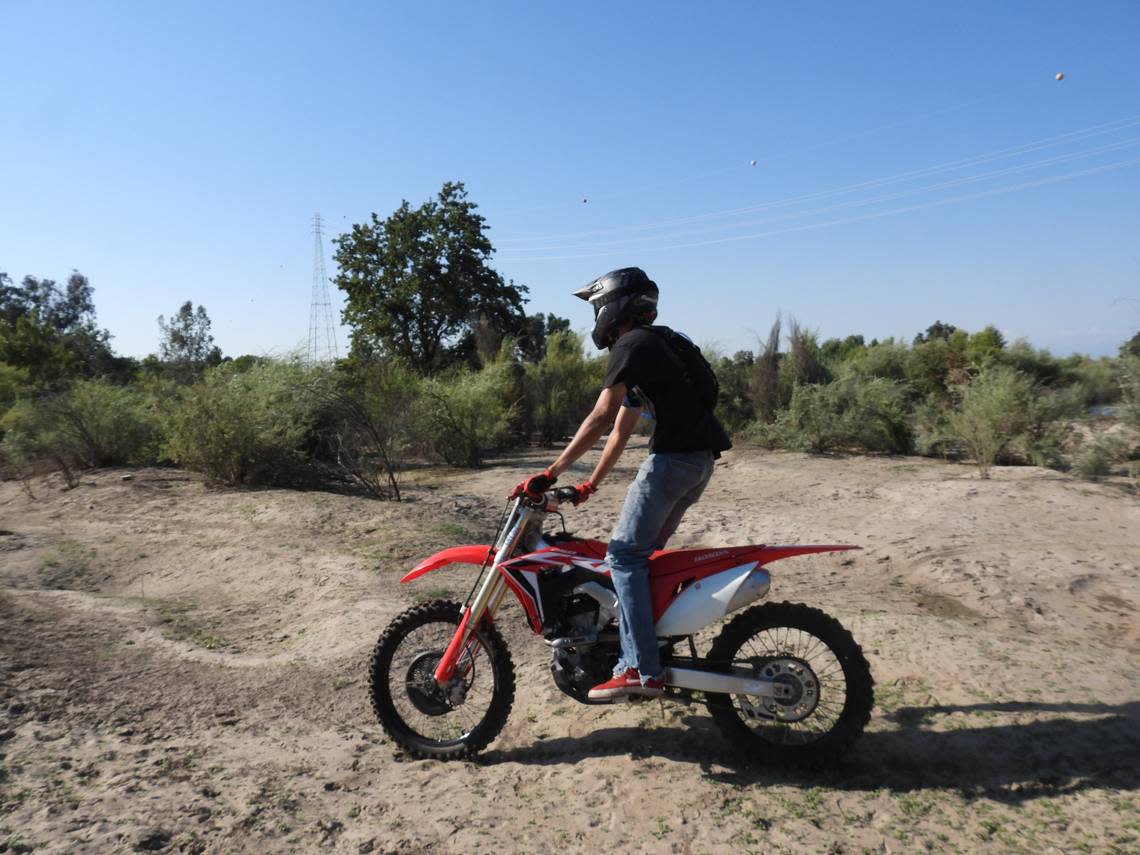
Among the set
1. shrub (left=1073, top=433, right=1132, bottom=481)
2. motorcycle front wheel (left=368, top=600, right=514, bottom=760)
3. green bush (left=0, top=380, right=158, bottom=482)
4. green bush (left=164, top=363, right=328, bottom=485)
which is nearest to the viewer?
motorcycle front wheel (left=368, top=600, right=514, bottom=760)

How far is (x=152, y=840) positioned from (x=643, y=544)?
7.34 ft

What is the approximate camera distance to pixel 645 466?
359 centimetres

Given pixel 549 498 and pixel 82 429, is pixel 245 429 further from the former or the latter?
pixel 549 498

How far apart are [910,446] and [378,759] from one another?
568 inches

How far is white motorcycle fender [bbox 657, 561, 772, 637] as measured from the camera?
3.46 m

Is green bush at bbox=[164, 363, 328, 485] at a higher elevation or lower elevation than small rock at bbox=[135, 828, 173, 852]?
higher

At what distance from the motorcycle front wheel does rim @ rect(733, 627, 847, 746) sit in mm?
1121

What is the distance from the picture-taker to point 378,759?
380 centimetres

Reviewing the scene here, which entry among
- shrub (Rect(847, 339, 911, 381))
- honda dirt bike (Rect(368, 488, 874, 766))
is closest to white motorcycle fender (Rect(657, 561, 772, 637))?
honda dirt bike (Rect(368, 488, 874, 766))

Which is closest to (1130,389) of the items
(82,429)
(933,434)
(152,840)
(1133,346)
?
(1133,346)

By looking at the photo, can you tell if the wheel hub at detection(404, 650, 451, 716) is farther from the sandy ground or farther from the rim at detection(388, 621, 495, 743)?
the sandy ground

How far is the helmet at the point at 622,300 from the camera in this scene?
12.1ft

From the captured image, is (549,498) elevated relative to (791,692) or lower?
elevated

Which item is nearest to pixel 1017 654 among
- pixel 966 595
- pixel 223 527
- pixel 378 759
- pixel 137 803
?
pixel 966 595
